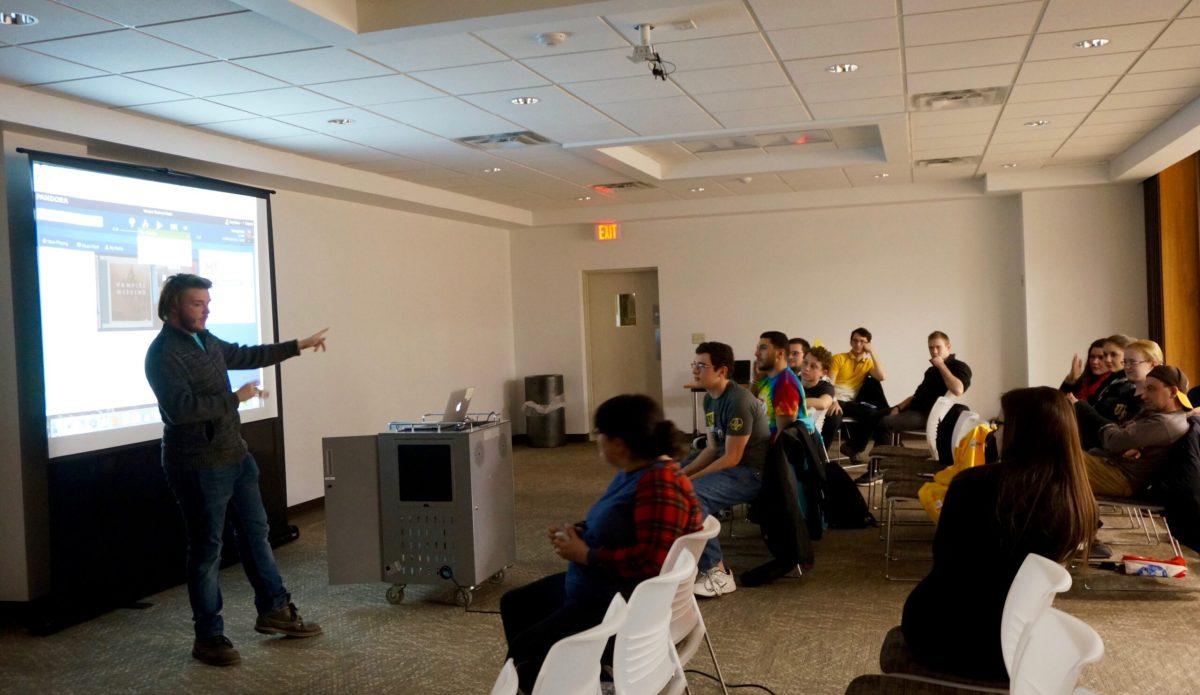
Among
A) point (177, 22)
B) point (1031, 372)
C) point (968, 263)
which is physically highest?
point (177, 22)

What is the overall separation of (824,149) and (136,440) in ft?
20.9

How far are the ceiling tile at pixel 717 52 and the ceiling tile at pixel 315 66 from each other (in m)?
1.53

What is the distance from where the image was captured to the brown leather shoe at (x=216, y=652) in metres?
4.13

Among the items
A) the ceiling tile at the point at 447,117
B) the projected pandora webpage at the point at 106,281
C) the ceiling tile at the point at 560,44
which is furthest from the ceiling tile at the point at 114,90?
the ceiling tile at the point at 560,44

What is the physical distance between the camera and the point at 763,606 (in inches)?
186

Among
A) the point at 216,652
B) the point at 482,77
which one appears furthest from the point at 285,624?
the point at 482,77

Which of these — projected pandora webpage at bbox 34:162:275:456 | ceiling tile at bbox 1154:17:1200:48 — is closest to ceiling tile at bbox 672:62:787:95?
ceiling tile at bbox 1154:17:1200:48

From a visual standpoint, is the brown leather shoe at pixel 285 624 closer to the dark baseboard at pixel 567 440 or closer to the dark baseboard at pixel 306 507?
the dark baseboard at pixel 306 507

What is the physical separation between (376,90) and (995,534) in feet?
13.6

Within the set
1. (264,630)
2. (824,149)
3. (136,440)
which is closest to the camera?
(264,630)

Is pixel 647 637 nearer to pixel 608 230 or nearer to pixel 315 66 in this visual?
pixel 315 66

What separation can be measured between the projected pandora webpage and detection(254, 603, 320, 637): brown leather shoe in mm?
1561

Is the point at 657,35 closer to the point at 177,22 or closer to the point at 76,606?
the point at 177,22

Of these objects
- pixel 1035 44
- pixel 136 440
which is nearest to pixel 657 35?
pixel 1035 44
